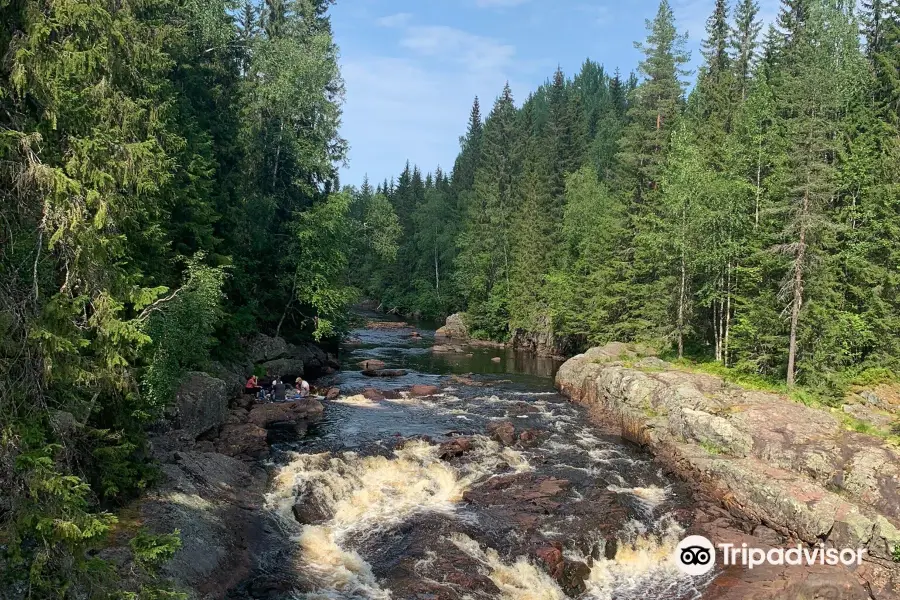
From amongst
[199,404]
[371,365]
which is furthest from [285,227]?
[199,404]

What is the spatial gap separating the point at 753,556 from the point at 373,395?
20814mm

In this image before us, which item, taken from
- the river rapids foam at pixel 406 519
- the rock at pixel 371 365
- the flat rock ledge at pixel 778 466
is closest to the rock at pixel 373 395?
the rock at pixel 371 365

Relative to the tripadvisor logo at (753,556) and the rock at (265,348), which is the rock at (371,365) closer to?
the rock at (265,348)

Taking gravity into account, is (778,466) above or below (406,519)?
above

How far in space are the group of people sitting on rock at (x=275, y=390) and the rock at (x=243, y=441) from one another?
4950 millimetres

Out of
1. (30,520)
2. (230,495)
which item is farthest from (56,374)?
(230,495)

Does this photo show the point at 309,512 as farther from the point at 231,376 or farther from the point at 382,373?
the point at 382,373

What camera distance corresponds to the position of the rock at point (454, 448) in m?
22.2

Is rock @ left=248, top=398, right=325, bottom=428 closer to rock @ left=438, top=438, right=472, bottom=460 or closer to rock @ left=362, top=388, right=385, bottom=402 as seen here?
rock @ left=362, top=388, right=385, bottom=402

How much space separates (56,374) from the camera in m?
7.73

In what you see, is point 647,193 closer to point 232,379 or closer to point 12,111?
point 232,379

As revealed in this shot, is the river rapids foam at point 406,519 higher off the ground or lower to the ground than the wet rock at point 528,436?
lower

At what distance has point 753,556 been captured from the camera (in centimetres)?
1625

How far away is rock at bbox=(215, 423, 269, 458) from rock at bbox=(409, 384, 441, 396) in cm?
1104
